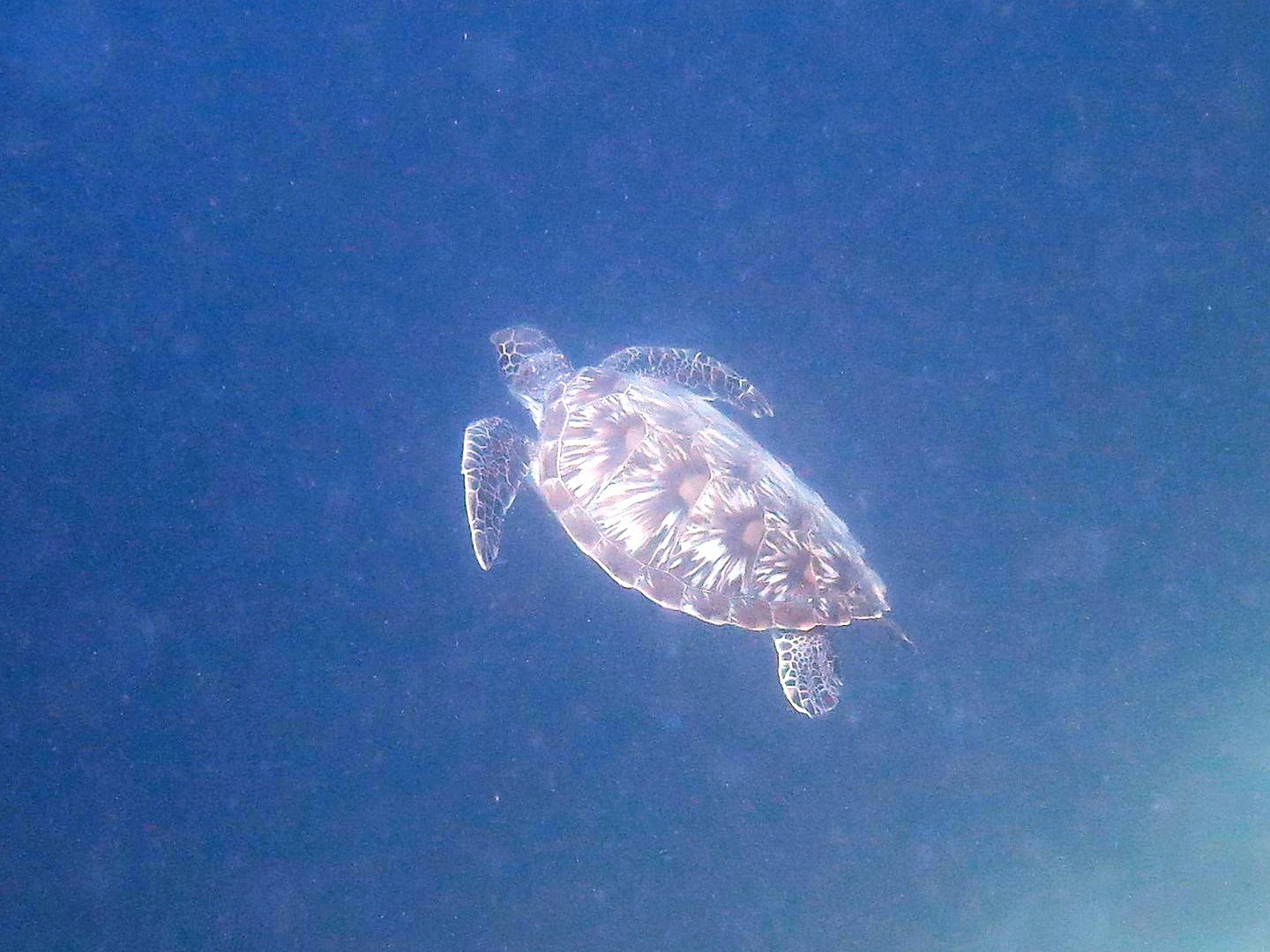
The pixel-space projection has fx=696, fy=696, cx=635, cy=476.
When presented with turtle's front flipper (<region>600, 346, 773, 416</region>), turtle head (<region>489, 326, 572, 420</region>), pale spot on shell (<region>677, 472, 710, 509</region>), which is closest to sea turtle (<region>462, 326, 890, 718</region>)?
pale spot on shell (<region>677, 472, 710, 509</region>)

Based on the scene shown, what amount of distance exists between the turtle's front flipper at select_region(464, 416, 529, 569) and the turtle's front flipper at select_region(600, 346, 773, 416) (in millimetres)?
1192

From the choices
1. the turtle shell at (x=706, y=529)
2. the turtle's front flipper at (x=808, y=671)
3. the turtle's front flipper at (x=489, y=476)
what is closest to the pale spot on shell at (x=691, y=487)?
the turtle shell at (x=706, y=529)

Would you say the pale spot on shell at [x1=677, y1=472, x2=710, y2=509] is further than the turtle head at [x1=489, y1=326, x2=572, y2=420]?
No

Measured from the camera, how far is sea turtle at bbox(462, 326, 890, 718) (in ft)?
16.8

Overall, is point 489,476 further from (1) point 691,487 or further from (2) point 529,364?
(1) point 691,487

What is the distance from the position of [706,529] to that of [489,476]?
6.54 ft

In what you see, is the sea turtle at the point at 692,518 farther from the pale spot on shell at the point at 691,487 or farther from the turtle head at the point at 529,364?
the turtle head at the point at 529,364

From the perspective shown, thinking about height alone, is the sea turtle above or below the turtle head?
below

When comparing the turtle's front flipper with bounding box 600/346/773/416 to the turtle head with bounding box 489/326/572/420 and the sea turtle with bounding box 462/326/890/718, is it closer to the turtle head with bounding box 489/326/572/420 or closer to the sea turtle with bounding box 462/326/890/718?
the turtle head with bounding box 489/326/572/420

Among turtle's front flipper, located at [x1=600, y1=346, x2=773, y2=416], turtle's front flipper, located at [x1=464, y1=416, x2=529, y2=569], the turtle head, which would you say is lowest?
turtle's front flipper, located at [x1=464, y1=416, x2=529, y2=569]

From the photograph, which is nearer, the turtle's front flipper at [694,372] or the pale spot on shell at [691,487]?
the pale spot on shell at [691,487]

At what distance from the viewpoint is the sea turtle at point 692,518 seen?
5.12 metres

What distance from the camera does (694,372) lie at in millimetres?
6680

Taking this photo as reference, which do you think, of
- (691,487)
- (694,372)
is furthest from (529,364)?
(691,487)
